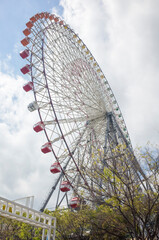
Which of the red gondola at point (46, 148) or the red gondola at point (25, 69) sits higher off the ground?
the red gondola at point (25, 69)

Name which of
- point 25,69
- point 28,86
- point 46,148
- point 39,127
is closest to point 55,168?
point 46,148

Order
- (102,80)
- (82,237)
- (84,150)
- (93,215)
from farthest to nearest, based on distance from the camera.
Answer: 1. (102,80)
2. (84,150)
3. (82,237)
4. (93,215)

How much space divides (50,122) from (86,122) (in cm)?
625

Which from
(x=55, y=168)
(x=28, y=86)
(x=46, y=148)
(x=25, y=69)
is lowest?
(x=55, y=168)

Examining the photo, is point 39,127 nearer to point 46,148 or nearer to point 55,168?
point 46,148

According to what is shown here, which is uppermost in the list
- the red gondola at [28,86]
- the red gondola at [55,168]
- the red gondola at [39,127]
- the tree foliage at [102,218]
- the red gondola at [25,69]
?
the red gondola at [25,69]

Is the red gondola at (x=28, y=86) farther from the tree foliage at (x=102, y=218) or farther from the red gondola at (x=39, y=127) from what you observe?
the tree foliage at (x=102, y=218)

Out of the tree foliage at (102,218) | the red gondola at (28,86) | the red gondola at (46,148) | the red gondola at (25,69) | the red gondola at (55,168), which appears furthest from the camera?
the red gondola at (25,69)

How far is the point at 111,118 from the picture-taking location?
25.2 meters

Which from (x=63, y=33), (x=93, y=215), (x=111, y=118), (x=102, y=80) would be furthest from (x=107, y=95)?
(x=93, y=215)

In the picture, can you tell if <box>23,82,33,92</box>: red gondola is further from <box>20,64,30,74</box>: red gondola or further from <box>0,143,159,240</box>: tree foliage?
<box>0,143,159,240</box>: tree foliage

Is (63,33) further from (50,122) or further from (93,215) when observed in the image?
(93,215)

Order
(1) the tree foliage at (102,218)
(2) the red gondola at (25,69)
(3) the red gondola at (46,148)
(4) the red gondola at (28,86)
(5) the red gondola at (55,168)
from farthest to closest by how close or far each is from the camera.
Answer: (2) the red gondola at (25,69) < (4) the red gondola at (28,86) < (3) the red gondola at (46,148) < (5) the red gondola at (55,168) < (1) the tree foliage at (102,218)

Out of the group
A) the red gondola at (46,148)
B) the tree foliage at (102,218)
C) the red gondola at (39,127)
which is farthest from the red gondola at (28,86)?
the tree foliage at (102,218)
